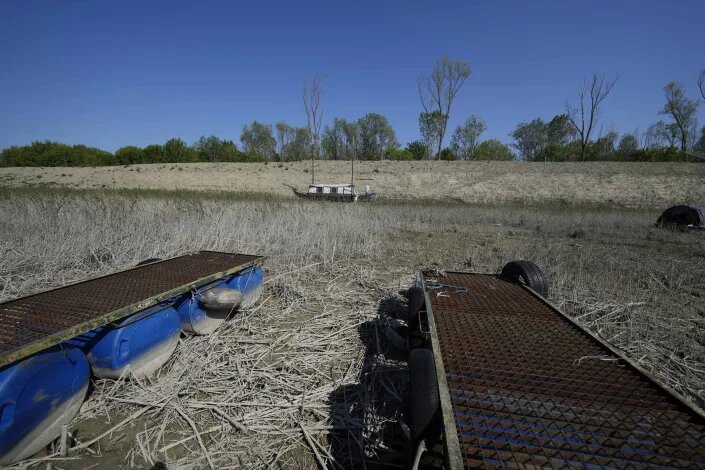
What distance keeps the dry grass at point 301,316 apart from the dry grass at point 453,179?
1539cm

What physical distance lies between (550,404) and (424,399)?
68 cm

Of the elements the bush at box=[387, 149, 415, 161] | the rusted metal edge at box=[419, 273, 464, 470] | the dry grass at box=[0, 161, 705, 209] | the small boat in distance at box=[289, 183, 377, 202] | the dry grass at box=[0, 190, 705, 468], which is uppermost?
the bush at box=[387, 149, 415, 161]

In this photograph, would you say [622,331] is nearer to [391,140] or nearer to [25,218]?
[25,218]

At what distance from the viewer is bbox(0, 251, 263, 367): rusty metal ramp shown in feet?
7.34

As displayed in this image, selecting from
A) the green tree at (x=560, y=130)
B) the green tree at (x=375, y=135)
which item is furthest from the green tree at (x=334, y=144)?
the green tree at (x=560, y=130)

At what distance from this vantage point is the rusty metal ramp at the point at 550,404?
4.56ft

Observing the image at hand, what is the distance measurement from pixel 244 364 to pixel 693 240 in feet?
43.0

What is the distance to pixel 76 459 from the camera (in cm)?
220

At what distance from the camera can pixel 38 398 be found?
2.05 m

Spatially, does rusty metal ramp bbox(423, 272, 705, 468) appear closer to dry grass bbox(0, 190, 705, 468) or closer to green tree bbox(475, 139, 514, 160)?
dry grass bbox(0, 190, 705, 468)

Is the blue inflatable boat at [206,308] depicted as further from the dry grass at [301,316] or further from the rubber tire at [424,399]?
the rubber tire at [424,399]

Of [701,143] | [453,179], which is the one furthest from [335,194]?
[701,143]

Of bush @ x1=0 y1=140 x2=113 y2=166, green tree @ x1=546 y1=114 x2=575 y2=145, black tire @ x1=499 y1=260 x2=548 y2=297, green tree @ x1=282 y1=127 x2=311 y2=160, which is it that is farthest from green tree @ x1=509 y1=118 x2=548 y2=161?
bush @ x1=0 y1=140 x2=113 y2=166

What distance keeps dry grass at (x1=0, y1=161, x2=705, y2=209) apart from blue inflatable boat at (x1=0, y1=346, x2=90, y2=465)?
20.4 meters
